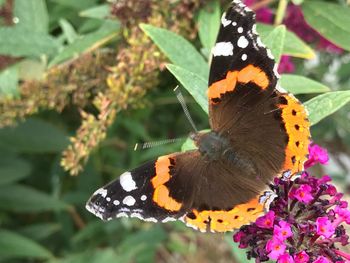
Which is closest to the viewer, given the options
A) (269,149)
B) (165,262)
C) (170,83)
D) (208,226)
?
(208,226)

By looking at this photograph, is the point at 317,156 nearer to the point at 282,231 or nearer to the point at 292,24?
the point at 282,231

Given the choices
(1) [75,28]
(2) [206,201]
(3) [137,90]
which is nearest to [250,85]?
(2) [206,201]

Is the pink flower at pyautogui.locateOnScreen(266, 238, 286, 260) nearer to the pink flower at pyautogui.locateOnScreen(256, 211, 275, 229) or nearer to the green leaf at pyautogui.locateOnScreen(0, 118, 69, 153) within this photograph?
the pink flower at pyautogui.locateOnScreen(256, 211, 275, 229)

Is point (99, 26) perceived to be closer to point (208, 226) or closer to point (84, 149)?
point (84, 149)

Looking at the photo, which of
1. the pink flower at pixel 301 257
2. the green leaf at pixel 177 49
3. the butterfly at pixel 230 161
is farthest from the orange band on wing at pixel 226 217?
the green leaf at pixel 177 49

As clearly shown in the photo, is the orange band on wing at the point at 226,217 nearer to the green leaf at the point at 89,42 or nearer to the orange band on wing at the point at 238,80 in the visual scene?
the orange band on wing at the point at 238,80

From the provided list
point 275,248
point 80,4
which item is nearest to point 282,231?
point 275,248

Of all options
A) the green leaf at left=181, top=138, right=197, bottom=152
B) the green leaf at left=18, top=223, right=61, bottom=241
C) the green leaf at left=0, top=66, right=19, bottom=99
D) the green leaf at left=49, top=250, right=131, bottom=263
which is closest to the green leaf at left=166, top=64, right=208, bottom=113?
the green leaf at left=181, top=138, right=197, bottom=152
